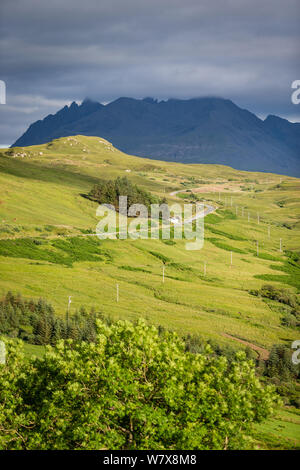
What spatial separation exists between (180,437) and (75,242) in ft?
358

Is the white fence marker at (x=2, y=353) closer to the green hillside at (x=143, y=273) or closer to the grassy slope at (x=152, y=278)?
the grassy slope at (x=152, y=278)

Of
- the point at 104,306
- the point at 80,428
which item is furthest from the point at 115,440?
the point at 104,306

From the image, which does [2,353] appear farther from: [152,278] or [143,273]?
[143,273]

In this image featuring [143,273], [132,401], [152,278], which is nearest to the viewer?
[132,401]

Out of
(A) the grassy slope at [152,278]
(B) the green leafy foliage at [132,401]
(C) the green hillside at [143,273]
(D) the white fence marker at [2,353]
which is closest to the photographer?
(B) the green leafy foliage at [132,401]

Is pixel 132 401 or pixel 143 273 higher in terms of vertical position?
pixel 132 401

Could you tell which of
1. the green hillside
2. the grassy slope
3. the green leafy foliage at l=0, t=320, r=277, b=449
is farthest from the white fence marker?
the green hillside

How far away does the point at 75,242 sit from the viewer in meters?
137

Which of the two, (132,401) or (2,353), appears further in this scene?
(2,353)

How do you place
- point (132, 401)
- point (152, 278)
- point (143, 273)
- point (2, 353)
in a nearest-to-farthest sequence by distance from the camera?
1. point (132, 401)
2. point (2, 353)
3. point (152, 278)
4. point (143, 273)

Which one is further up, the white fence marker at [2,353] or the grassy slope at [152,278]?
the white fence marker at [2,353]

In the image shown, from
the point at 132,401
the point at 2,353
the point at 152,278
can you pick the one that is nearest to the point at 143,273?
the point at 152,278

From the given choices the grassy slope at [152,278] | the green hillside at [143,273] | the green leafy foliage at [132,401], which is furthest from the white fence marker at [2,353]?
the green hillside at [143,273]
